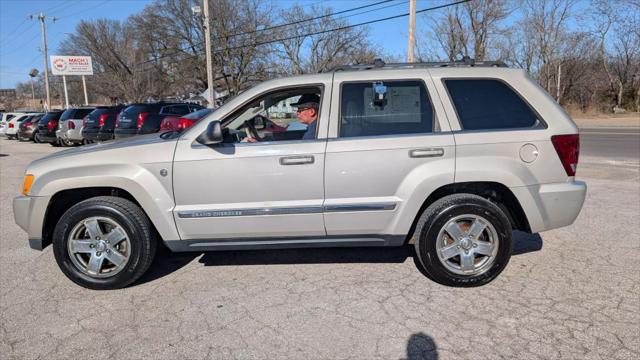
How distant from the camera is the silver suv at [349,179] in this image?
350 centimetres

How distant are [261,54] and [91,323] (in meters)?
37.4

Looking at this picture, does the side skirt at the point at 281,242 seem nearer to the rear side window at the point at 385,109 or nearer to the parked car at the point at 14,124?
the rear side window at the point at 385,109

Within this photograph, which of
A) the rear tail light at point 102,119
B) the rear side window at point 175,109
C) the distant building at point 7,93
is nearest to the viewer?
the rear side window at point 175,109

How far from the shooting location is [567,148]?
356 centimetres

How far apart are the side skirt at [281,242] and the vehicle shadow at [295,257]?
0.53 m

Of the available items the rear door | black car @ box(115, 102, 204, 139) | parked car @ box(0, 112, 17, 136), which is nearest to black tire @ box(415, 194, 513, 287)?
the rear door

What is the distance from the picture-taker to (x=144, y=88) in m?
53.3

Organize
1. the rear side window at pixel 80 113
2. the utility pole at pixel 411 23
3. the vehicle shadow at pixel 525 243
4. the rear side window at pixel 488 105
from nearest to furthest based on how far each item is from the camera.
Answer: the rear side window at pixel 488 105, the vehicle shadow at pixel 525 243, the utility pole at pixel 411 23, the rear side window at pixel 80 113

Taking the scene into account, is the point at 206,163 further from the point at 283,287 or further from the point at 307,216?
the point at 283,287

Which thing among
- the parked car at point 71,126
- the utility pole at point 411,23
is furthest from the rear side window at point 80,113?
the utility pole at point 411,23

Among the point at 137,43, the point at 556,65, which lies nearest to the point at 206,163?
the point at 556,65

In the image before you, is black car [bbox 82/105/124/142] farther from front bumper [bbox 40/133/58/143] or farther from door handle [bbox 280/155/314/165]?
door handle [bbox 280/155/314/165]

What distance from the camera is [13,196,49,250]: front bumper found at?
3.63 meters

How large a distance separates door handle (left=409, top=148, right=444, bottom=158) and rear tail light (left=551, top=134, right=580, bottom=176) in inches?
38.0
